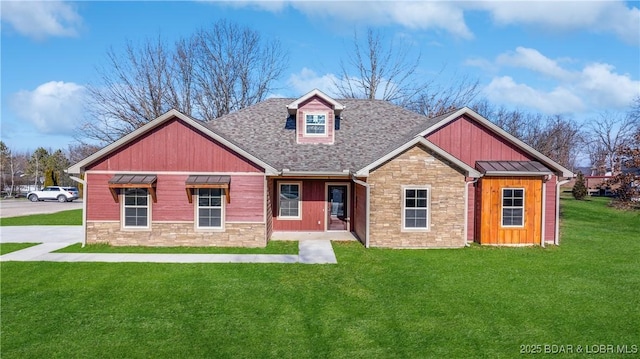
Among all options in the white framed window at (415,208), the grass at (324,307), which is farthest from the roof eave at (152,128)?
the white framed window at (415,208)

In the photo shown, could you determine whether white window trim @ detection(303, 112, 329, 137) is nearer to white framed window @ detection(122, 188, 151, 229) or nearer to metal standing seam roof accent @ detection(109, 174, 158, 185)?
metal standing seam roof accent @ detection(109, 174, 158, 185)

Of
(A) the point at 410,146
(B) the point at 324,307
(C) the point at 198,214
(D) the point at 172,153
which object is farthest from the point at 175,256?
(A) the point at 410,146

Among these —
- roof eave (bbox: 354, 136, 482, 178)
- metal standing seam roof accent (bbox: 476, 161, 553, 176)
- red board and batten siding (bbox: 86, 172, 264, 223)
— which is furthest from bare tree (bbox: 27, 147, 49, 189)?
metal standing seam roof accent (bbox: 476, 161, 553, 176)

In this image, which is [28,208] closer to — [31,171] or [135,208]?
[135,208]

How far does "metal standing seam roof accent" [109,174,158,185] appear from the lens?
12.7 m

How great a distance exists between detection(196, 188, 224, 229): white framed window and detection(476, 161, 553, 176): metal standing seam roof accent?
9.81 m

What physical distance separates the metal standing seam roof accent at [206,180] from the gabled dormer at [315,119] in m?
4.84

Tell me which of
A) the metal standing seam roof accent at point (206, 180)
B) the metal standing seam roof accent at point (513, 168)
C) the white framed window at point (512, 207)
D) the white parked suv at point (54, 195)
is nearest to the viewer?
the metal standing seam roof accent at point (206, 180)

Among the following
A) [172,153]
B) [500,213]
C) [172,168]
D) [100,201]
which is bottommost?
[500,213]

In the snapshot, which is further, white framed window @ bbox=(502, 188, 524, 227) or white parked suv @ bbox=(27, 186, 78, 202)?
white parked suv @ bbox=(27, 186, 78, 202)

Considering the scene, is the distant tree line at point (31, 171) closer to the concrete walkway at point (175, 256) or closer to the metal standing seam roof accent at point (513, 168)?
the concrete walkway at point (175, 256)

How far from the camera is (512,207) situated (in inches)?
548

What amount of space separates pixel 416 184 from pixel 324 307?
23.4 feet

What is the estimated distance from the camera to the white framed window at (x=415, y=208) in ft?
43.9
